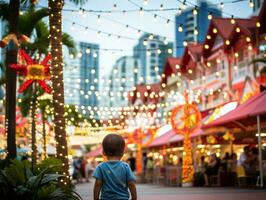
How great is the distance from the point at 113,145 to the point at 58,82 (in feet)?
26.4

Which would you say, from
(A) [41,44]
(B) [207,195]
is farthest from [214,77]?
(B) [207,195]

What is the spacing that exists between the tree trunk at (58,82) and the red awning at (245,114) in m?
8.83

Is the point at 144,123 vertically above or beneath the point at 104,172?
above

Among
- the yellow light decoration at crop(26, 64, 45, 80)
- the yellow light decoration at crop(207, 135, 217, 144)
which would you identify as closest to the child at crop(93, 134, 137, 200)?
the yellow light decoration at crop(26, 64, 45, 80)

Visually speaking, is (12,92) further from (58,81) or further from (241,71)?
(241,71)

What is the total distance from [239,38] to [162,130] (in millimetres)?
8713

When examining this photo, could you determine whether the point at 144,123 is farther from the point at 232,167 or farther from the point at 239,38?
the point at 232,167

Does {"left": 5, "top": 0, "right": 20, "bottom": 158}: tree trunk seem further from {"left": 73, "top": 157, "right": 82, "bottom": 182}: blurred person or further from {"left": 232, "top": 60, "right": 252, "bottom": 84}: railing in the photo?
{"left": 232, "top": 60, "right": 252, "bottom": 84}: railing

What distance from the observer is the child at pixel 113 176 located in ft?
17.7

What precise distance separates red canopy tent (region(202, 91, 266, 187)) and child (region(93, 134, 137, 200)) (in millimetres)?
14666

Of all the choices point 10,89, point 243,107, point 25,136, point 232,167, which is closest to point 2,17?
point 10,89

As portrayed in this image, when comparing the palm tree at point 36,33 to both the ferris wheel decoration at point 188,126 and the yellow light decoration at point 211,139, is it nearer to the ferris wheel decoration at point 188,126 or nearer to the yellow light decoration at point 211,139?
the ferris wheel decoration at point 188,126

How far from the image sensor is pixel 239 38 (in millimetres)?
37125

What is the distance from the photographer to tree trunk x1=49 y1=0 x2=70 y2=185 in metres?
13.1
